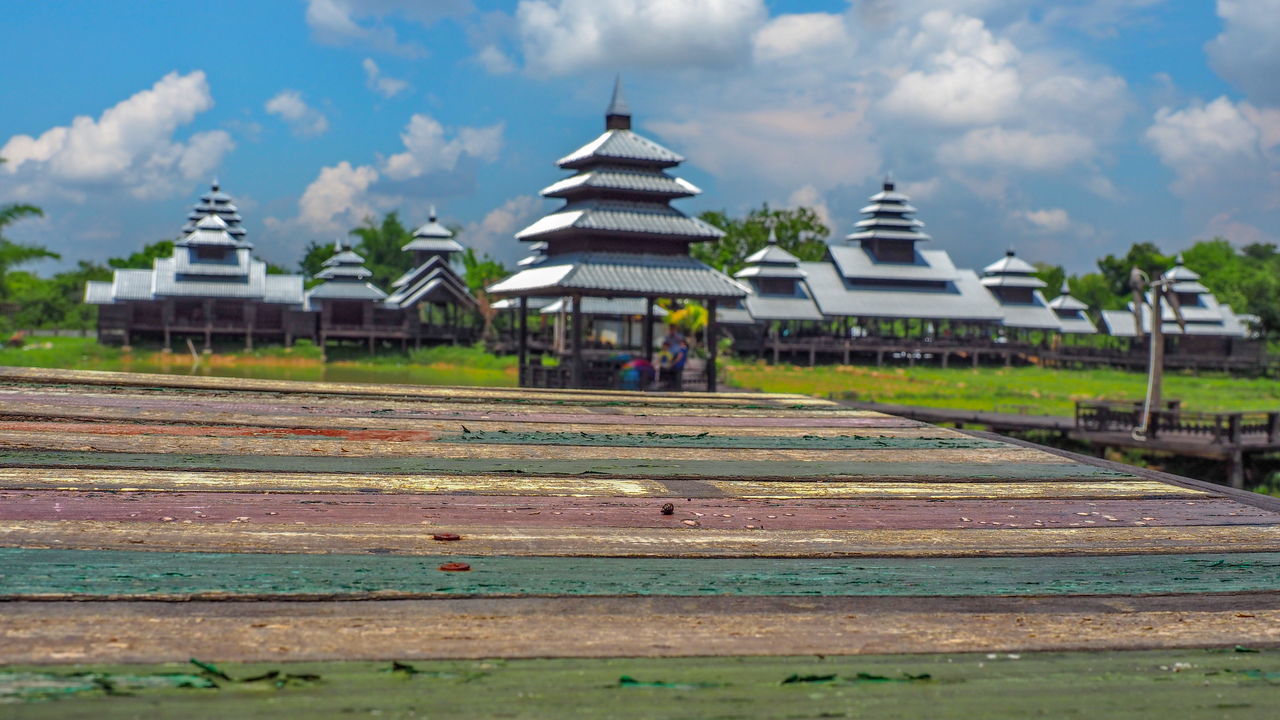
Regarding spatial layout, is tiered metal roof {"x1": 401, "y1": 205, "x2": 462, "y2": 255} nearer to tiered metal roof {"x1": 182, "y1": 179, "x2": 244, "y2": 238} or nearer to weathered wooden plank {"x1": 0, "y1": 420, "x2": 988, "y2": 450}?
tiered metal roof {"x1": 182, "y1": 179, "x2": 244, "y2": 238}

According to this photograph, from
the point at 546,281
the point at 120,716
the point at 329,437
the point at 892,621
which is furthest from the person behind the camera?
the point at 546,281

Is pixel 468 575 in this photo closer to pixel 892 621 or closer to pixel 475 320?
pixel 892 621

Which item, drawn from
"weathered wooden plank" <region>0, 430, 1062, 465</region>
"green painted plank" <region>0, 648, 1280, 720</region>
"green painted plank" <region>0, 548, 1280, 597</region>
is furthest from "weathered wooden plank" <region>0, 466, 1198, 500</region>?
"green painted plank" <region>0, 648, 1280, 720</region>

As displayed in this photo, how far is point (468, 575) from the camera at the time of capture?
3.09 m

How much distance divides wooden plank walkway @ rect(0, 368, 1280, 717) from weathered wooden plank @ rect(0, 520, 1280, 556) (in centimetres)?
2

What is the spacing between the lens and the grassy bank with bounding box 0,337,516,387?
48750mm

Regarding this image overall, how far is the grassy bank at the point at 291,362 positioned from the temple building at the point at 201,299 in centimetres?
177

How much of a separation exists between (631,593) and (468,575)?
451mm

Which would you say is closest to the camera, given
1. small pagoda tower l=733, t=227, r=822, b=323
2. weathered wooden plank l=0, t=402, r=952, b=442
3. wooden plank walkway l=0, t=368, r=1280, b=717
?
wooden plank walkway l=0, t=368, r=1280, b=717

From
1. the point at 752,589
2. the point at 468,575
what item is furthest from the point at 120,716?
the point at 752,589

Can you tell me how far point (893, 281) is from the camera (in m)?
64.6

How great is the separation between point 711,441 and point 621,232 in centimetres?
2061

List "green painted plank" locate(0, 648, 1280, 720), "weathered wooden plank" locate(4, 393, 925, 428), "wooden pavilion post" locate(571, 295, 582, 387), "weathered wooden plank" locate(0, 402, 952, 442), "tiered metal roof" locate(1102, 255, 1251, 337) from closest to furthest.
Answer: "green painted plank" locate(0, 648, 1280, 720)
"weathered wooden plank" locate(0, 402, 952, 442)
"weathered wooden plank" locate(4, 393, 925, 428)
"wooden pavilion post" locate(571, 295, 582, 387)
"tiered metal roof" locate(1102, 255, 1251, 337)

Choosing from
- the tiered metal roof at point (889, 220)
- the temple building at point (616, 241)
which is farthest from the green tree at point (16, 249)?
the tiered metal roof at point (889, 220)
